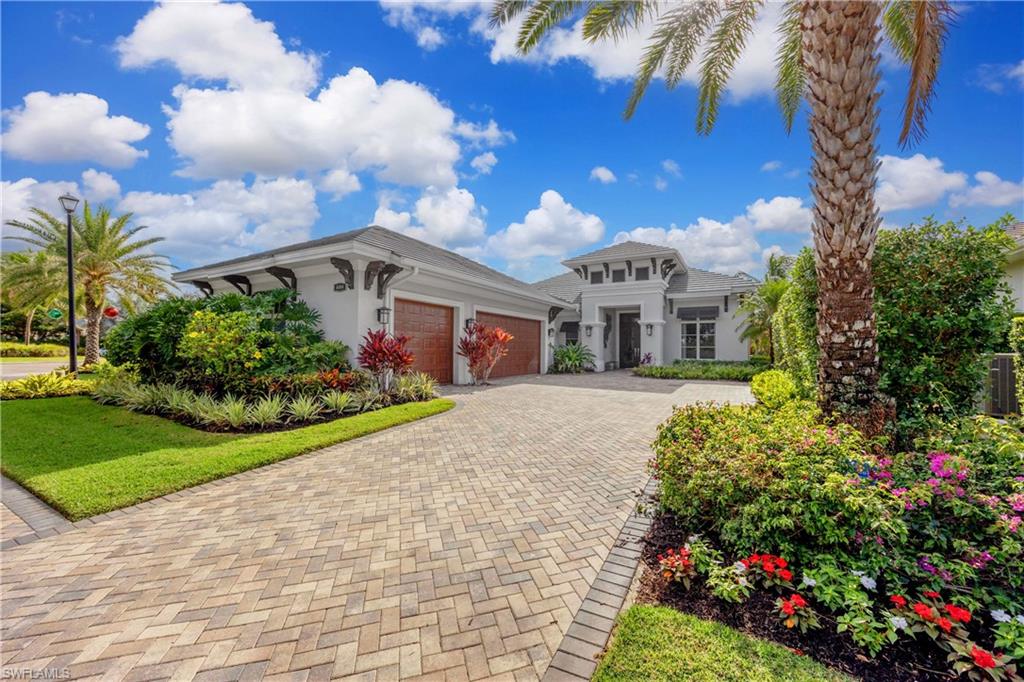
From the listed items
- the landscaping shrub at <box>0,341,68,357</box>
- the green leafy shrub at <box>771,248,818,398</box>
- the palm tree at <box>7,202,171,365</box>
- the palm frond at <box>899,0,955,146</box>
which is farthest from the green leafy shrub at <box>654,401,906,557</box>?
the landscaping shrub at <box>0,341,68,357</box>

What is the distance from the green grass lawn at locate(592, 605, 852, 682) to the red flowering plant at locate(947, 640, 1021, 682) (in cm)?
56

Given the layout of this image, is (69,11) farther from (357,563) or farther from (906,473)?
(906,473)

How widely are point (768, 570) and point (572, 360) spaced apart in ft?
59.0

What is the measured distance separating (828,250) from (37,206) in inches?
1164

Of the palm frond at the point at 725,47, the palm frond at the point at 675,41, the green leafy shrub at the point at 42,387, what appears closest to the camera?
the palm frond at the point at 725,47

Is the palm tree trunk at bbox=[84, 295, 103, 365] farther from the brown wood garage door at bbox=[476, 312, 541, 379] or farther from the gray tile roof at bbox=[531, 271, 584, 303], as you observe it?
the gray tile roof at bbox=[531, 271, 584, 303]

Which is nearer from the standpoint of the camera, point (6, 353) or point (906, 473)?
point (906, 473)

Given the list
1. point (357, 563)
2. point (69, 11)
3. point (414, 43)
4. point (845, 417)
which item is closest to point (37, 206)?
point (69, 11)

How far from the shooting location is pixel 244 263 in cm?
1281

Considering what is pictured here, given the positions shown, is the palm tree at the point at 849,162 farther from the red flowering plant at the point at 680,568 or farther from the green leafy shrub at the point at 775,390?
the red flowering plant at the point at 680,568

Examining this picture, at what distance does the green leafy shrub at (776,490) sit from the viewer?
9.41ft

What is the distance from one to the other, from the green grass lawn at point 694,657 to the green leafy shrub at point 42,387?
15.8m

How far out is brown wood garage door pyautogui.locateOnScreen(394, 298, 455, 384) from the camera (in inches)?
501

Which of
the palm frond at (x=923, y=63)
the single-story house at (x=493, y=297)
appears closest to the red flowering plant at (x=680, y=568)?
the palm frond at (x=923, y=63)
